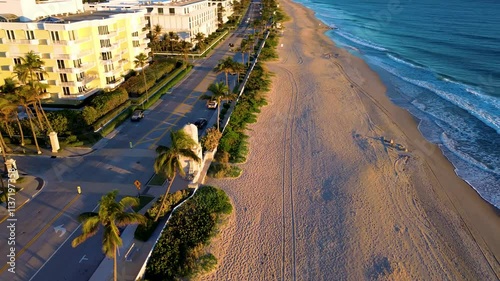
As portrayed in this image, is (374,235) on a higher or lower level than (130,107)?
lower

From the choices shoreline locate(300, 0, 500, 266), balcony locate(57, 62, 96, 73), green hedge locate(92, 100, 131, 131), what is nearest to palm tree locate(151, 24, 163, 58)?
balcony locate(57, 62, 96, 73)

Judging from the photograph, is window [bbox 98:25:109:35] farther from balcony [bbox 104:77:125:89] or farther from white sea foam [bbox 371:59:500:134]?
white sea foam [bbox 371:59:500:134]

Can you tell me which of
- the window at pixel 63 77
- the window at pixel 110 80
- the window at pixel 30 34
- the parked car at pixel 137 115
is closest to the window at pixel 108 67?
the window at pixel 110 80

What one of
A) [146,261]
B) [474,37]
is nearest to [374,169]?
[146,261]

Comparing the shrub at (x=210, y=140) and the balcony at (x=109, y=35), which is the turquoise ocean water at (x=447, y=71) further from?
the balcony at (x=109, y=35)

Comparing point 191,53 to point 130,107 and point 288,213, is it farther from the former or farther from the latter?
point 288,213

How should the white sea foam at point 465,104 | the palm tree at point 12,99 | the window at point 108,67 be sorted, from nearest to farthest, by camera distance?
the palm tree at point 12,99 → the white sea foam at point 465,104 → the window at point 108,67

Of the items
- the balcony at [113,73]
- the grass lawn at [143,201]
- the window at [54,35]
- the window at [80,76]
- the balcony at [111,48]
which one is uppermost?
the window at [54,35]
